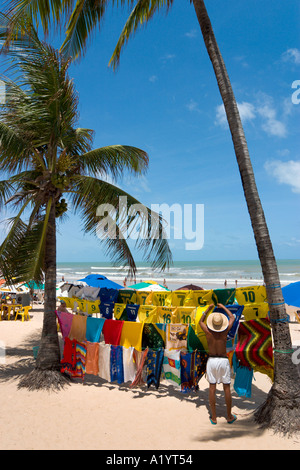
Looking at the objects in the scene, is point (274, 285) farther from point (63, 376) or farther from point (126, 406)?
point (63, 376)

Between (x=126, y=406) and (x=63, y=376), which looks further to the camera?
(x=63, y=376)

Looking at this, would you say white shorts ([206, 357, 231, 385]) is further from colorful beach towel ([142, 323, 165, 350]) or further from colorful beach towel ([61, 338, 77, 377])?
colorful beach towel ([61, 338, 77, 377])

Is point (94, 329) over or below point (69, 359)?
over

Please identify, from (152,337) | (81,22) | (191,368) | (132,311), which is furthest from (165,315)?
(81,22)

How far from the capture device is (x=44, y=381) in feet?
23.5

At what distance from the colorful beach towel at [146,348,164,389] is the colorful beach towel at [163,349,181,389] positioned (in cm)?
10

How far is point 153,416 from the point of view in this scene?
19.0ft

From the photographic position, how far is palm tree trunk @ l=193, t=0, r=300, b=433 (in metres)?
5.04

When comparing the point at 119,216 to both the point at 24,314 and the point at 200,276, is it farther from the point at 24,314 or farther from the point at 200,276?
the point at 200,276

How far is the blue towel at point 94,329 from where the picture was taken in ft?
24.8

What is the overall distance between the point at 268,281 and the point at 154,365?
Answer: 3004 mm

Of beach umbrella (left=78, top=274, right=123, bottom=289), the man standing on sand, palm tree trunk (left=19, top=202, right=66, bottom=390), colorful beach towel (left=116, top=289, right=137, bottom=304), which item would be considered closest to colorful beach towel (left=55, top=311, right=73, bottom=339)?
palm tree trunk (left=19, top=202, right=66, bottom=390)
